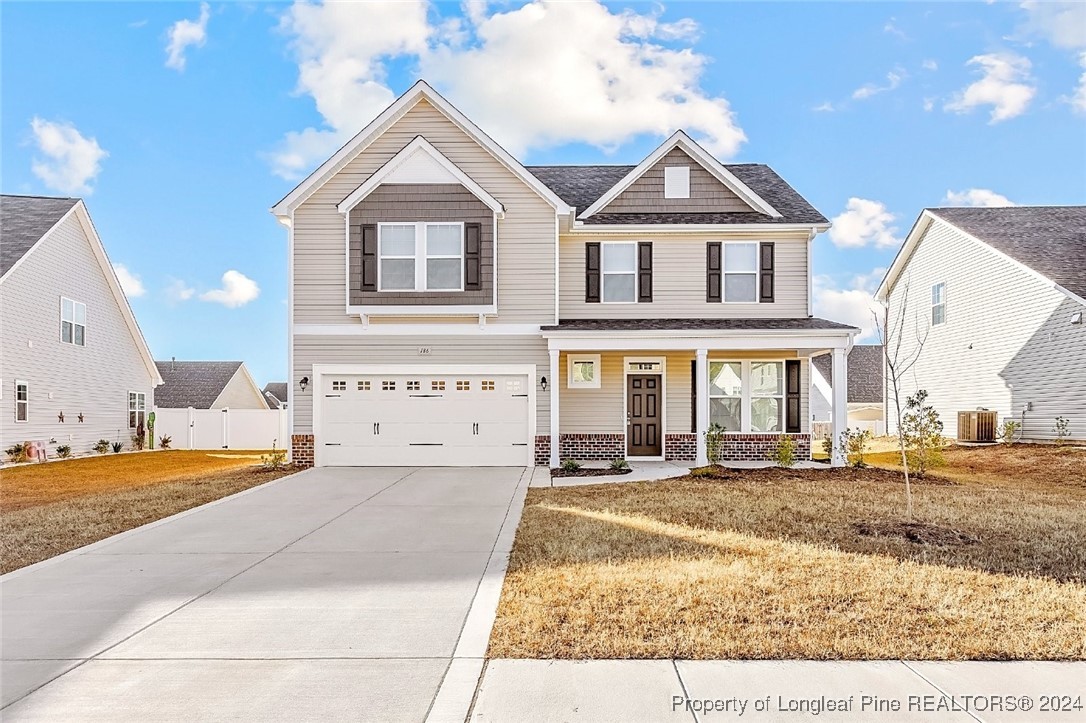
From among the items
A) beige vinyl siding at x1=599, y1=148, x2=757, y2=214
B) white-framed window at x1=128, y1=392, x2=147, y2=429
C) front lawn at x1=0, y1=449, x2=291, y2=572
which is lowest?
front lawn at x1=0, y1=449, x2=291, y2=572

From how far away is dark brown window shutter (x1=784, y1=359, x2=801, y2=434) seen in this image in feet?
58.2

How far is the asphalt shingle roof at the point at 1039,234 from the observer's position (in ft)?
69.3

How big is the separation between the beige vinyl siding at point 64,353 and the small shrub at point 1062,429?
94.7 feet

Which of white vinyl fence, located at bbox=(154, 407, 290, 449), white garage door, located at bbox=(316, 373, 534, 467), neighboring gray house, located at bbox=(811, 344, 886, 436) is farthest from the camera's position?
neighboring gray house, located at bbox=(811, 344, 886, 436)

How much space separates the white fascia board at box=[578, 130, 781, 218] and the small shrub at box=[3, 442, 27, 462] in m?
16.8

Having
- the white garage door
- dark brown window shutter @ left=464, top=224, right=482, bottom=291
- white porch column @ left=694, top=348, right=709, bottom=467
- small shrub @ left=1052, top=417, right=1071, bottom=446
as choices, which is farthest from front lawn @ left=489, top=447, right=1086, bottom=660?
small shrub @ left=1052, top=417, right=1071, bottom=446

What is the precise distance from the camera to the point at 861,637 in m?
5.15

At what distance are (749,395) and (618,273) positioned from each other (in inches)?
176

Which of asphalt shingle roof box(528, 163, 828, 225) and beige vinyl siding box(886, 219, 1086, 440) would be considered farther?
beige vinyl siding box(886, 219, 1086, 440)

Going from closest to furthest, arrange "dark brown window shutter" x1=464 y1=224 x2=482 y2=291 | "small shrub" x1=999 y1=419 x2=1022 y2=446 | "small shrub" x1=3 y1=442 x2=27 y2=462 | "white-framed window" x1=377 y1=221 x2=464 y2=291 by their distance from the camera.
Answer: "dark brown window shutter" x1=464 y1=224 x2=482 y2=291 < "white-framed window" x1=377 y1=221 x2=464 y2=291 < "small shrub" x1=3 y1=442 x2=27 y2=462 < "small shrub" x1=999 y1=419 x2=1022 y2=446

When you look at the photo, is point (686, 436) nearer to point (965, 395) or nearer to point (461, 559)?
point (461, 559)

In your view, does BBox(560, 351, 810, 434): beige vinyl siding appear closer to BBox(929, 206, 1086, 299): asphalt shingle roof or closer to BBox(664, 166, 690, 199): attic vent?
BBox(664, 166, 690, 199): attic vent

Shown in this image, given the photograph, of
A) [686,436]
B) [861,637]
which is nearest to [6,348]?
[686,436]

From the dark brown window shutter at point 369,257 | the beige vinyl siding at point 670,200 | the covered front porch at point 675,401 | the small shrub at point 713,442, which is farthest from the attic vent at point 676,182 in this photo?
the dark brown window shutter at point 369,257
